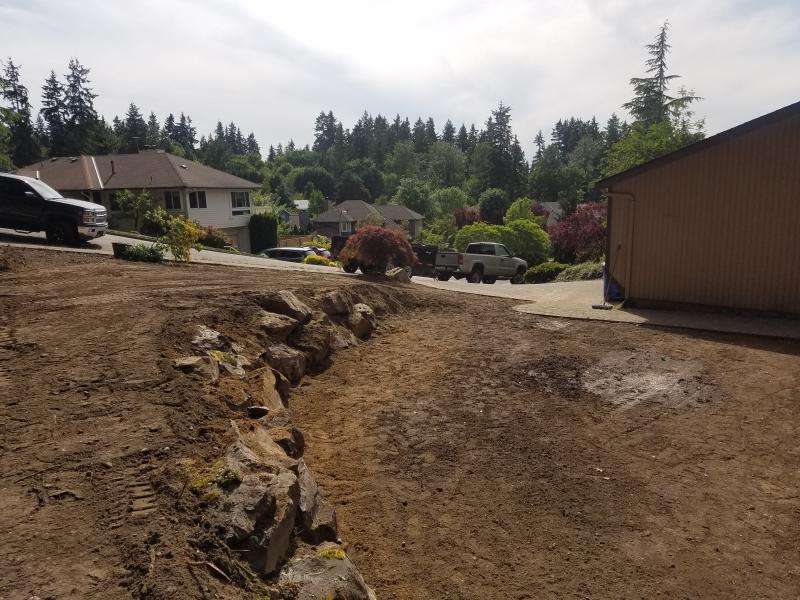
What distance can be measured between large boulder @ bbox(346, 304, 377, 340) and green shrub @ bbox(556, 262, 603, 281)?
13.5 meters

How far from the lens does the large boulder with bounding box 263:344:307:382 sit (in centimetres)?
805

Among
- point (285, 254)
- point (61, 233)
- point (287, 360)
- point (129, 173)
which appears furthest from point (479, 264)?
point (129, 173)

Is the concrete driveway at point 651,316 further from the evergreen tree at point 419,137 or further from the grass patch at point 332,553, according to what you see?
the evergreen tree at point 419,137

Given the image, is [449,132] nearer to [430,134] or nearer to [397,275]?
[430,134]

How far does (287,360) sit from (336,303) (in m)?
2.63

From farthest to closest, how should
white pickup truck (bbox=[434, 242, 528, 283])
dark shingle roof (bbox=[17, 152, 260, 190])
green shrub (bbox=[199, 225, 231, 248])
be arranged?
1. dark shingle roof (bbox=[17, 152, 260, 190])
2. green shrub (bbox=[199, 225, 231, 248])
3. white pickup truck (bbox=[434, 242, 528, 283])

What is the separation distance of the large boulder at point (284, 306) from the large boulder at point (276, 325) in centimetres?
20

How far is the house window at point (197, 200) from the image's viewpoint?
33438 millimetres

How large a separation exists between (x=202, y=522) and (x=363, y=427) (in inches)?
143

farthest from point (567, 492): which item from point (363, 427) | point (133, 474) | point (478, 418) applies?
point (133, 474)

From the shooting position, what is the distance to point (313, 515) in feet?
14.8

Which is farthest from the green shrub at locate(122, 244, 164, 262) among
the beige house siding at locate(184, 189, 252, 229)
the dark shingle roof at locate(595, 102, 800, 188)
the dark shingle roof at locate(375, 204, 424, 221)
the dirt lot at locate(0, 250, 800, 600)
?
the dark shingle roof at locate(375, 204, 424, 221)

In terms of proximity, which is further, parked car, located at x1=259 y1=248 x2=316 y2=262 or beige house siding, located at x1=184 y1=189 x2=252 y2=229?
beige house siding, located at x1=184 y1=189 x2=252 y2=229

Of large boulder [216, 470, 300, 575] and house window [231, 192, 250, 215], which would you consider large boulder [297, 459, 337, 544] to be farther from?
house window [231, 192, 250, 215]
